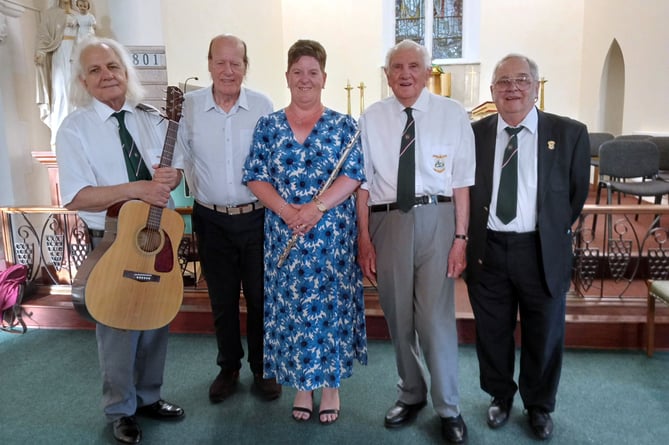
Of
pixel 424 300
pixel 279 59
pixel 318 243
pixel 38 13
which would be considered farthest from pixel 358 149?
pixel 279 59

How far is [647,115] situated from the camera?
23.5ft

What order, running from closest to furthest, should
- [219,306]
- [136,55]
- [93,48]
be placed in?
1. [93,48]
2. [219,306]
3. [136,55]

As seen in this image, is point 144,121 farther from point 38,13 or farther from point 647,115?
point 647,115

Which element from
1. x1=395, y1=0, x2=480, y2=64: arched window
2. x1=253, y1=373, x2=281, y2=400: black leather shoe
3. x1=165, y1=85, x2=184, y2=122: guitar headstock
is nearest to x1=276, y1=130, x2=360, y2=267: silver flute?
x1=165, y1=85, x2=184, y2=122: guitar headstock

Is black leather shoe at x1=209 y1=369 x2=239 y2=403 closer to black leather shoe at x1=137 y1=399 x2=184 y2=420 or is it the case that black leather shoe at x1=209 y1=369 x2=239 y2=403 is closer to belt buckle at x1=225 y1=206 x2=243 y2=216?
black leather shoe at x1=137 y1=399 x2=184 y2=420

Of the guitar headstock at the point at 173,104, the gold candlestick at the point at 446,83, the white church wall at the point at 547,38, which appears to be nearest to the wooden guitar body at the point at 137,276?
the guitar headstock at the point at 173,104

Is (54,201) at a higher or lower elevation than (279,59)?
lower

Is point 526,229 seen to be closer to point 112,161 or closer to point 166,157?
point 166,157

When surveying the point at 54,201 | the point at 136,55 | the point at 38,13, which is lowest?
the point at 54,201

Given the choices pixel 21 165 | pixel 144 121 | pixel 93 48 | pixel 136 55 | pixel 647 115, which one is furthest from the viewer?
pixel 647 115

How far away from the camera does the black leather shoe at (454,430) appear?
87.0 inches

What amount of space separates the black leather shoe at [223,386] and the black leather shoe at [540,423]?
1510mm

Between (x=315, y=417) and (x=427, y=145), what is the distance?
140cm

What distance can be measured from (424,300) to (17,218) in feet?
14.5
